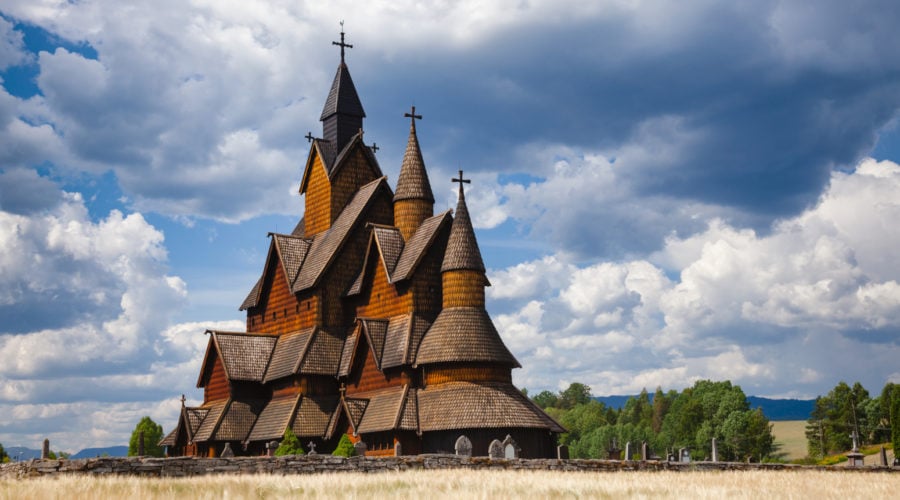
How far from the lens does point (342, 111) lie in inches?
2376

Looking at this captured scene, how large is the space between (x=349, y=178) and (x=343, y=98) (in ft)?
18.9

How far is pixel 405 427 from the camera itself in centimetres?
4406

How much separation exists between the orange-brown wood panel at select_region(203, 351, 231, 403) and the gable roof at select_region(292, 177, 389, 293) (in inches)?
233

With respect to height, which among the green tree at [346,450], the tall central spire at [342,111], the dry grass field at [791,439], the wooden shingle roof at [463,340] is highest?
the tall central spire at [342,111]

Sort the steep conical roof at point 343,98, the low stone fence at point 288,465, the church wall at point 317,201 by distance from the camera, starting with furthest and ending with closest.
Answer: the steep conical roof at point 343,98 < the church wall at point 317,201 < the low stone fence at point 288,465

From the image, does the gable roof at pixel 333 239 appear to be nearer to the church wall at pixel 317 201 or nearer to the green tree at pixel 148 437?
the church wall at pixel 317 201

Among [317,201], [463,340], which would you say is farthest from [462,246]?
[317,201]

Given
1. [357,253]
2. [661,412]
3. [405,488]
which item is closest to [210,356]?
[357,253]

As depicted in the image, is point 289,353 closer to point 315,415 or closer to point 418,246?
point 315,415

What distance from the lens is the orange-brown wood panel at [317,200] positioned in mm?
57531

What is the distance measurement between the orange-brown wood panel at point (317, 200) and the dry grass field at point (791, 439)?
85066 millimetres

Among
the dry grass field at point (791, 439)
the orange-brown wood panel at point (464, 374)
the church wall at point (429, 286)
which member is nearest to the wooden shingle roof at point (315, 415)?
the orange-brown wood panel at point (464, 374)

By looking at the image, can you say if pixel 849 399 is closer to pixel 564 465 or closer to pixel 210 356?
pixel 210 356

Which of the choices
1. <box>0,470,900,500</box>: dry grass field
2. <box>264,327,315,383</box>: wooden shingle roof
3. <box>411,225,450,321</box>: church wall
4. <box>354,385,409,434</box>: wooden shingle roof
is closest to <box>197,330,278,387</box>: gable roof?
<box>264,327,315,383</box>: wooden shingle roof
